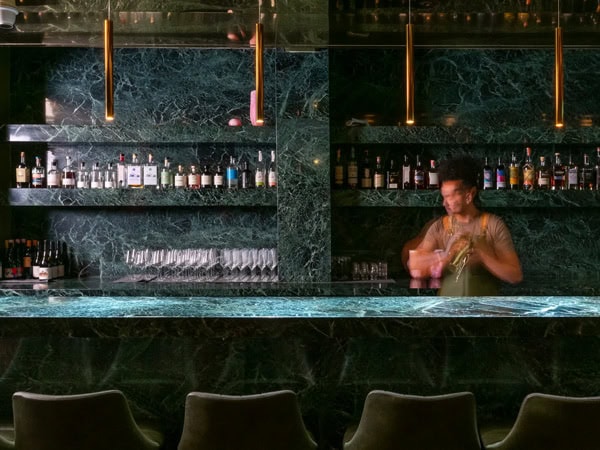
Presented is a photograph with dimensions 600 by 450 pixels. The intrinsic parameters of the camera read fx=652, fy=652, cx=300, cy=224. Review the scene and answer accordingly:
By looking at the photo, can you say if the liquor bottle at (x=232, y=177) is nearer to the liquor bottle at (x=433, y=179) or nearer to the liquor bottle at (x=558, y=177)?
the liquor bottle at (x=433, y=179)

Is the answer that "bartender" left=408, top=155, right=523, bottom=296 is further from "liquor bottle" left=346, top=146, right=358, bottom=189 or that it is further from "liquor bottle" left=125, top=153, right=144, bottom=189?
"liquor bottle" left=125, top=153, right=144, bottom=189

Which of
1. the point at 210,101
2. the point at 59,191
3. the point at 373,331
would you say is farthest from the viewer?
the point at 210,101

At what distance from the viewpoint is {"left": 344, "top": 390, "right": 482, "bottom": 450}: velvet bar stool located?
198cm

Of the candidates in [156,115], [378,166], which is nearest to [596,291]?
[378,166]

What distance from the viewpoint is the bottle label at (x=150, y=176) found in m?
4.84

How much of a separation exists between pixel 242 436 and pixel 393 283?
2973 mm

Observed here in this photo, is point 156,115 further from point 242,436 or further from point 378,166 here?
point 242,436

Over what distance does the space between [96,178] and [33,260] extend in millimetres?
862

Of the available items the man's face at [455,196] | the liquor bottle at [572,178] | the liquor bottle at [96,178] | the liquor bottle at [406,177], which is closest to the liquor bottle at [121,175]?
the liquor bottle at [96,178]

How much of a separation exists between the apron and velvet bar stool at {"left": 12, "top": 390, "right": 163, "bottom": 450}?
2.98 m

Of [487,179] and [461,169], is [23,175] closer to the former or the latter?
[461,169]

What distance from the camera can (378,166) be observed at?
4.94 meters

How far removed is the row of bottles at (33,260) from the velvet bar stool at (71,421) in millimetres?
3045

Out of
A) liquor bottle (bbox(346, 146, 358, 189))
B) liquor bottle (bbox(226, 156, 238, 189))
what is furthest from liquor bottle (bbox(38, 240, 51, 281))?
liquor bottle (bbox(346, 146, 358, 189))
